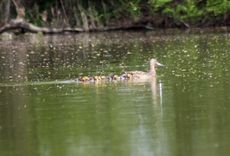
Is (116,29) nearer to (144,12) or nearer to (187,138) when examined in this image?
(144,12)

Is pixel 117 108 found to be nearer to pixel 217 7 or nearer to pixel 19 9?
pixel 217 7

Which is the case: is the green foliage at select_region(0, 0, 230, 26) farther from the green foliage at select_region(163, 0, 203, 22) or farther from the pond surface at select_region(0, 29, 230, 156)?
the pond surface at select_region(0, 29, 230, 156)

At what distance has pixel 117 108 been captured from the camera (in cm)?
1572

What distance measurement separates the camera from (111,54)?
31.8 meters

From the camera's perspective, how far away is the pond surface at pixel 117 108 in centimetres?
1200

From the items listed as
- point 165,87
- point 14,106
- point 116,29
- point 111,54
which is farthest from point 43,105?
point 116,29

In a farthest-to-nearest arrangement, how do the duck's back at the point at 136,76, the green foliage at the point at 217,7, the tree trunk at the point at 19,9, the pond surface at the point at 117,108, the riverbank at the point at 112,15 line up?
the riverbank at the point at 112,15, the tree trunk at the point at 19,9, the green foliage at the point at 217,7, the duck's back at the point at 136,76, the pond surface at the point at 117,108

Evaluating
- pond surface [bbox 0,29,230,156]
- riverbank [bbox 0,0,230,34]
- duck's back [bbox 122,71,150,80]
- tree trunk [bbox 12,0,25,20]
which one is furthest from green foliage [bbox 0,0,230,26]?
duck's back [bbox 122,71,150,80]

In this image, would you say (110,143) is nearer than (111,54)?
Yes

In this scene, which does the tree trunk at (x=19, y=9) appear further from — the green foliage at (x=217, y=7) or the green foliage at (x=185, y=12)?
the green foliage at (x=217, y=7)

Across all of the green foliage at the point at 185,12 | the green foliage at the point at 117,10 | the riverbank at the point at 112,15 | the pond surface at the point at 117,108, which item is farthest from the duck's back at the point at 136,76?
the green foliage at the point at 185,12

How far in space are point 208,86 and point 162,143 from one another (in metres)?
6.74

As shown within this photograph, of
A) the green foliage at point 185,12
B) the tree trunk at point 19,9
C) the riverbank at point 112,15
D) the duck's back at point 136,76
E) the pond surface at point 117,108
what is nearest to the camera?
the pond surface at point 117,108

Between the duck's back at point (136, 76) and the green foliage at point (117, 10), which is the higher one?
the green foliage at point (117, 10)
